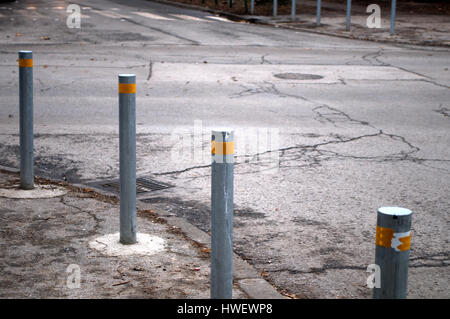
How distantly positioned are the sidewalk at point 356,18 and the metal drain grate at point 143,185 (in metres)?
14.1

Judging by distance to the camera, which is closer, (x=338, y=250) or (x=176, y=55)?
(x=338, y=250)

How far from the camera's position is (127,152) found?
4.73 m

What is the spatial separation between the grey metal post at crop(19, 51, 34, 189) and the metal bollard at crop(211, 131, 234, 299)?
279 centimetres

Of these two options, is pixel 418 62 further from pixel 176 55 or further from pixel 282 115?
pixel 282 115

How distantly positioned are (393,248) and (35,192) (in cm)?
421

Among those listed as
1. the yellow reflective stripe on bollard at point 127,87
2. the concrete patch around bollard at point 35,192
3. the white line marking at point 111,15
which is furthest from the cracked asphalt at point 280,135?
the white line marking at point 111,15

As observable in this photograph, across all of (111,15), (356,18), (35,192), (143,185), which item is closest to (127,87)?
(35,192)

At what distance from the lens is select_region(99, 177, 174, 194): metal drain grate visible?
6527 mm

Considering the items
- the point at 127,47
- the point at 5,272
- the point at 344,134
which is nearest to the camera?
the point at 5,272

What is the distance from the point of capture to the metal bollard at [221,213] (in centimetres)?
349

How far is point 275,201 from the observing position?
6.19 metres

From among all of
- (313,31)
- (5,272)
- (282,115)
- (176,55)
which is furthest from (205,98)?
(313,31)

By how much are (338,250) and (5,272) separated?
7.86 feet
